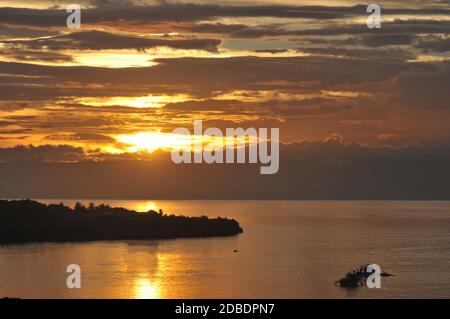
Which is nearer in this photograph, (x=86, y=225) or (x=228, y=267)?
(x=228, y=267)

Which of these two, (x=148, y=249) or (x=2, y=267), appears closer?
(x=2, y=267)

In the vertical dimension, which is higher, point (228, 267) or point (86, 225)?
point (86, 225)

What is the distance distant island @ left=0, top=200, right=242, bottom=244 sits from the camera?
175 meters

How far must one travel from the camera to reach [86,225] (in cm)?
18638

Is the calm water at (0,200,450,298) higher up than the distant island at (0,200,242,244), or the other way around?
the distant island at (0,200,242,244)

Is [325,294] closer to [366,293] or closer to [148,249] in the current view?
[366,293]

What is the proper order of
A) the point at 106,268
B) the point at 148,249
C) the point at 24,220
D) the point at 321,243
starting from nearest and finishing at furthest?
the point at 106,268 < the point at 148,249 < the point at 321,243 < the point at 24,220

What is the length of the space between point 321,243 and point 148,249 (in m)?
40.1

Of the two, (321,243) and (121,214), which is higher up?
(121,214)

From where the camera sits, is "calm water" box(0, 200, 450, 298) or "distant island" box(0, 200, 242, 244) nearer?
"calm water" box(0, 200, 450, 298)
